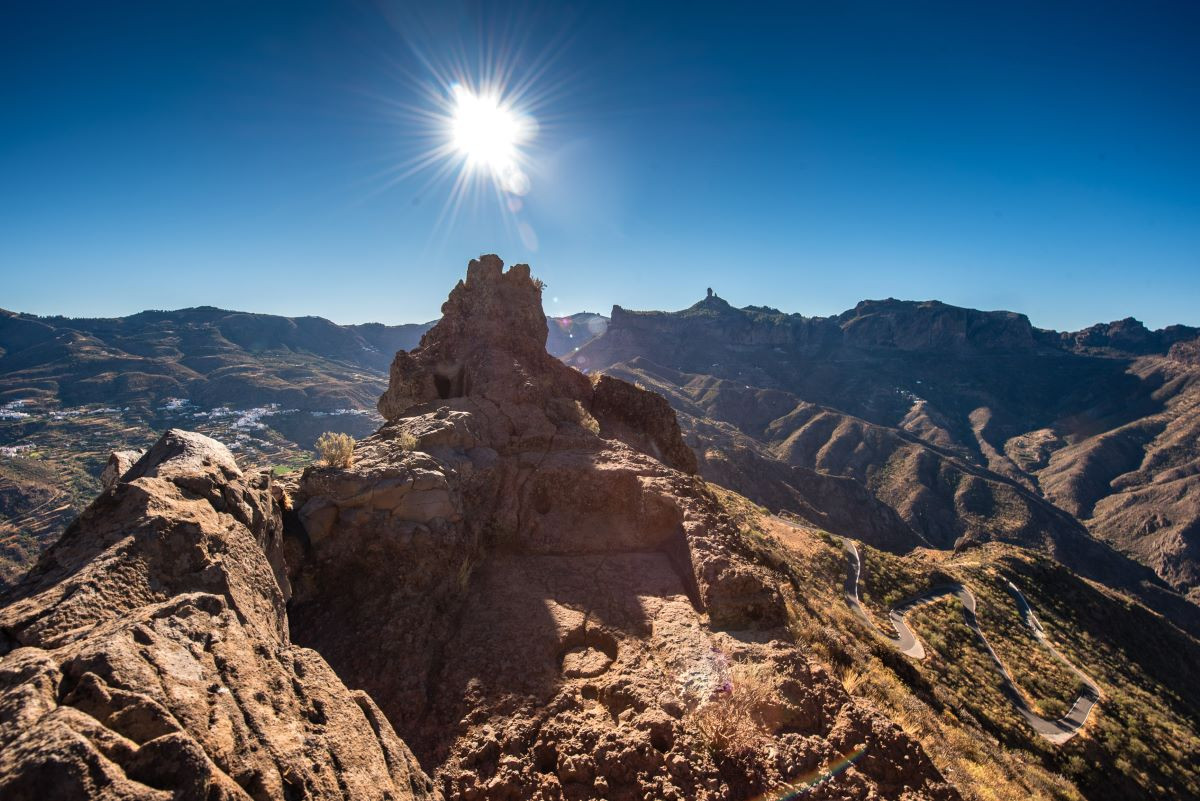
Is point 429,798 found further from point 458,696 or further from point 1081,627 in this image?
point 1081,627

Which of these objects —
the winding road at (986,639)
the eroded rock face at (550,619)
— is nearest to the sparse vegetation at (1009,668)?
the winding road at (986,639)

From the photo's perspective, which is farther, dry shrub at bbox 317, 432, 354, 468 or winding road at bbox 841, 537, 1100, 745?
winding road at bbox 841, 537, 1100, 745

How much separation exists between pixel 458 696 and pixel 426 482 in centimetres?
448

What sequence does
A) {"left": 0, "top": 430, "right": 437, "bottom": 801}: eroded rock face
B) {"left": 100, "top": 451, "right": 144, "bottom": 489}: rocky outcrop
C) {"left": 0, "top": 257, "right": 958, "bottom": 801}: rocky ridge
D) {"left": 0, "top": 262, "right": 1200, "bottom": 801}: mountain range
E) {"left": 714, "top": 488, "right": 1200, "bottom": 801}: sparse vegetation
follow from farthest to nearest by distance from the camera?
{"left": 714, "top": 488, "right": 1200, "bottom": 801}: sparse vegetation, {"left": 100, "top": 451, "right": 144, "bottom": 489}: rocky outcrop, {"left": 0, "top": 262, "right": 1200, "bottom": 801}: mountain range, {"left": 0, "top": 257, "right": 958, "bottom": 801}: rocky ridge, {"left": 0, "top": 430, "right": 437, "bottom": 801}: eroded rock face

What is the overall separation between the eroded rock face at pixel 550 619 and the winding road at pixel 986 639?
14.0m

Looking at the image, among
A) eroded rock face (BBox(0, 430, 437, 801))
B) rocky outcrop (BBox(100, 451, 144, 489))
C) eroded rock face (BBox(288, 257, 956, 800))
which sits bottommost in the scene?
eroded rock face (BBox(288, 257, 956, 800))

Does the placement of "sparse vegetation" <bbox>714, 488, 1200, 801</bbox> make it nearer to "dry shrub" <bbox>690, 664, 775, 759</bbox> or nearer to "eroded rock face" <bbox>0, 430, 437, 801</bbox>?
"dry shrub" <bbox>690, 664, 775, 759</bbox>

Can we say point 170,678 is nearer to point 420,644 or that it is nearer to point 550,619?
point 420,644

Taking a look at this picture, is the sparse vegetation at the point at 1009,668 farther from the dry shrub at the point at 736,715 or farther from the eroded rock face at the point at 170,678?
the eroded rock face at the point at 170,678

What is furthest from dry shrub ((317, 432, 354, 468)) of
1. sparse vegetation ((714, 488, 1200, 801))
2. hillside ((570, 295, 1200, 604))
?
hillside ((570, 295, 1200, 604))

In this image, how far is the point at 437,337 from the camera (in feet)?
70.0

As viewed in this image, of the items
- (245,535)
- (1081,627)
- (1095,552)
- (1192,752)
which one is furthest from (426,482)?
(1095,552)

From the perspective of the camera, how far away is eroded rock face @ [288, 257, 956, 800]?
6094 millimetres

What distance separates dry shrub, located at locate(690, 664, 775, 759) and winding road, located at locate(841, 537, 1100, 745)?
50.7 feet
